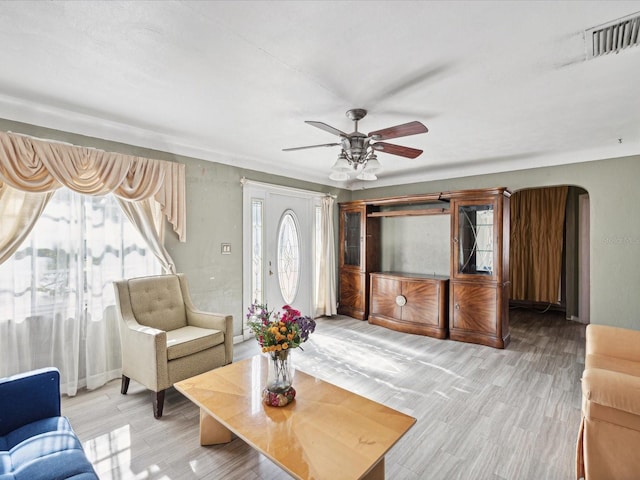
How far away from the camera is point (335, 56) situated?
1.89m

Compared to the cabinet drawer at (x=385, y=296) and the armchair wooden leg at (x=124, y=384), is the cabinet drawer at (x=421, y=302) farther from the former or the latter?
the armchair wooden leg at (x=124, y=384)

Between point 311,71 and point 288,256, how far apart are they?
3198 mm

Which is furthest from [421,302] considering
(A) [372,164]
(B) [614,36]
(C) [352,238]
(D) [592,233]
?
(B) [614,36]

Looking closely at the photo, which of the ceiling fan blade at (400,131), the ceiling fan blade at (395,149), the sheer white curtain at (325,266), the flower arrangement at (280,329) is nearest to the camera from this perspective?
the flower arrangement at (280,329)

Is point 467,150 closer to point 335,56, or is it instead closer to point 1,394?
point 335,56

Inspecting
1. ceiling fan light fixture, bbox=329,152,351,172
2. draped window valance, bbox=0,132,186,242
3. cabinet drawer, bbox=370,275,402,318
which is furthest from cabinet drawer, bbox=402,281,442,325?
draped window valance, bbox=0,132,186,242

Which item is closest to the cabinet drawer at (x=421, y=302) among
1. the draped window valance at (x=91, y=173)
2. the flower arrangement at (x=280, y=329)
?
the flower arrangement at (x=280, y=329)

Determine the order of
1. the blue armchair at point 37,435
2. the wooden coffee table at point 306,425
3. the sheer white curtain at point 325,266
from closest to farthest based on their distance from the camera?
the blue armchair at point 37,435 → the wooden coffee table at point 306,425 → the sheer white curtain at point 325,266

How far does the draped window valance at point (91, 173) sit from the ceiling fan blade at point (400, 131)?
2289 millimetres

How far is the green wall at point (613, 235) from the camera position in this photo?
3635 millimetres

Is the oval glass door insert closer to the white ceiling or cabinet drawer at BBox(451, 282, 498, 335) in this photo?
the white ceiling

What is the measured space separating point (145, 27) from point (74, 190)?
1.78 meters

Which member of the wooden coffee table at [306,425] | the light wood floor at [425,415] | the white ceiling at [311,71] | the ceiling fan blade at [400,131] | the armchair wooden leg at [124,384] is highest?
the white ceiling at [311,71]

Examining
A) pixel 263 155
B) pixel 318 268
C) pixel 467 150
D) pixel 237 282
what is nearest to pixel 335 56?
pixel 263 155
